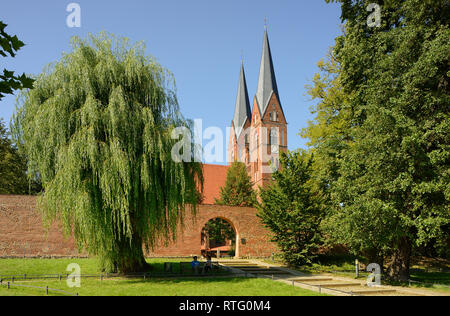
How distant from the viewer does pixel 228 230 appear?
3722 cm

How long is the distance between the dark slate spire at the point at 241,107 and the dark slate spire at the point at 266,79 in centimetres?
737

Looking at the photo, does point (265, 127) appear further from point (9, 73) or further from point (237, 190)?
point (9, 73)

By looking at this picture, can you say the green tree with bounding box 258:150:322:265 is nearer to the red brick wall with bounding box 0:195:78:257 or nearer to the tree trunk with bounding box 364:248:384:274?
the tree trunk with bounding box 364:248:384:274

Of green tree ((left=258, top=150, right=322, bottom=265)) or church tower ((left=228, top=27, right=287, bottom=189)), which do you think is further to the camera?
church tower ((left=228, top=27, right=287, bottom=189))

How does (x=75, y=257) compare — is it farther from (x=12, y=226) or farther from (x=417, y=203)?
(x=417, y=203)

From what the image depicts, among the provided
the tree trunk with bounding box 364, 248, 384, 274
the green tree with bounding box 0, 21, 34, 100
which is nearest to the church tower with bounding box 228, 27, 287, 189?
the tree trunk with bounding box 364, 248, 384, 274

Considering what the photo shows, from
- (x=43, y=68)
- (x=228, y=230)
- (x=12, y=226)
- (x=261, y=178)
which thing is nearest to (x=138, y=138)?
(x=43, y=68)

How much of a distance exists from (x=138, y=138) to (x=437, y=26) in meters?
11.4

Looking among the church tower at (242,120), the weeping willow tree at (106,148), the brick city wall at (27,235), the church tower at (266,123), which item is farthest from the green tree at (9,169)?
the church tower at (242,120)

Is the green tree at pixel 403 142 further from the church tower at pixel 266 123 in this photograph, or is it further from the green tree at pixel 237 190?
the church tower at pixel 266 123

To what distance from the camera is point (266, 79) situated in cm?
5081

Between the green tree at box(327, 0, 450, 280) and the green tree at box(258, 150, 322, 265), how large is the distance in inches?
152

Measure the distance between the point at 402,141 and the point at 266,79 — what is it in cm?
4154

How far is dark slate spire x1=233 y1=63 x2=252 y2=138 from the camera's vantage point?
2335 inches
